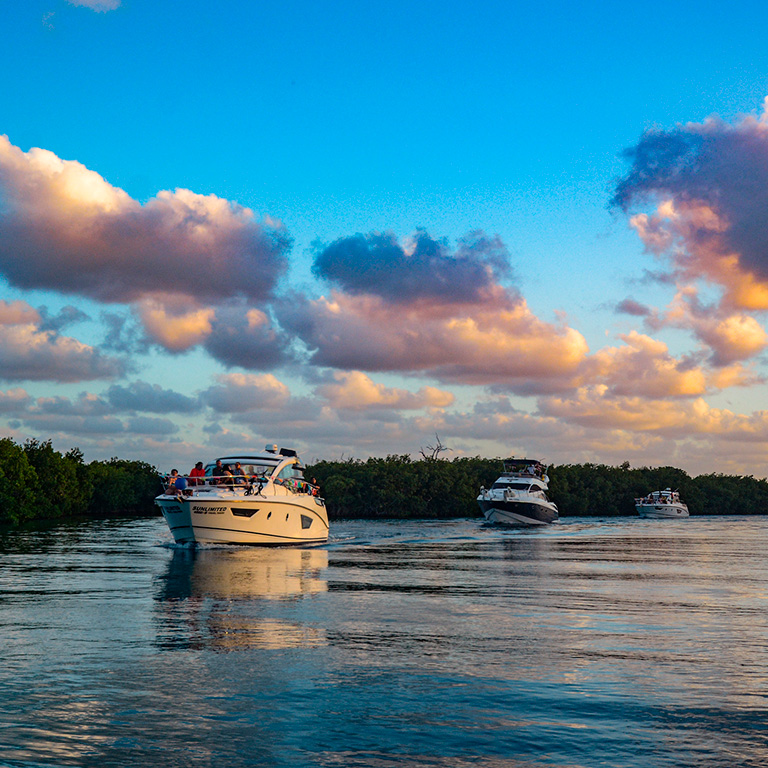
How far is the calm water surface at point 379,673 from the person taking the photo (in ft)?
28.9

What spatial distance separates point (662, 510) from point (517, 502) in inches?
2730

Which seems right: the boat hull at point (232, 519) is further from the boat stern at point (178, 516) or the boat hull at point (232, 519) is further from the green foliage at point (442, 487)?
the green foliage at point (442, 487)

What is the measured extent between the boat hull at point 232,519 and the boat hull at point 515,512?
41.1 metres

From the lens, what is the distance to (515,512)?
8088 centimetres

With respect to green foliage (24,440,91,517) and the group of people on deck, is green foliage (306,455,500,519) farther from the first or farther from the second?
the group of people on deck

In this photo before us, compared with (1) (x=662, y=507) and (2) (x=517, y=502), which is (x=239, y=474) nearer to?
(2) (x=517, y=502)

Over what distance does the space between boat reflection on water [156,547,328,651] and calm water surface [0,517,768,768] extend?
0.10 metres

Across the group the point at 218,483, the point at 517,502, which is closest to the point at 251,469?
the point at 218,483

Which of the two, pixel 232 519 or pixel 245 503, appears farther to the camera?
pixel 245 503

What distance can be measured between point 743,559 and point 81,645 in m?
33.7

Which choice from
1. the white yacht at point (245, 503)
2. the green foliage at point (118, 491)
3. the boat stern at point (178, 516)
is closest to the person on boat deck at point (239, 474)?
the white yacht at point (245, 503)

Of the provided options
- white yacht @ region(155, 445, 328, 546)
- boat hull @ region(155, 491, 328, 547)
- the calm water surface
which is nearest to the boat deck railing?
white yacht @ region(155, 445, 328, 546)

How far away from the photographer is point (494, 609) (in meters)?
19.8

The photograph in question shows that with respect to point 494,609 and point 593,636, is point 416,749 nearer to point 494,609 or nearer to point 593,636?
point 593,636
